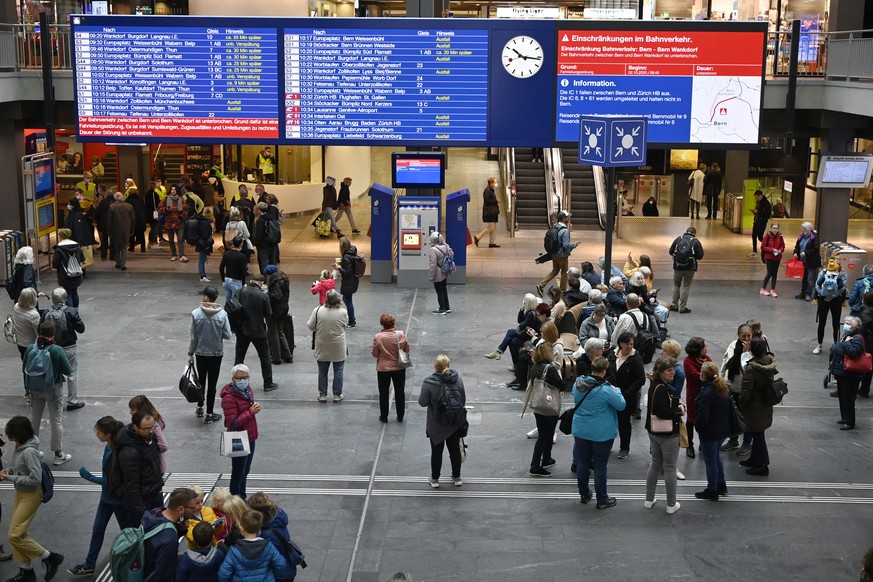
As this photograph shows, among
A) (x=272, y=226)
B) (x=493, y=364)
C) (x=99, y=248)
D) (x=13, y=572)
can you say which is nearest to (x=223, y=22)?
(x=272, y=226)

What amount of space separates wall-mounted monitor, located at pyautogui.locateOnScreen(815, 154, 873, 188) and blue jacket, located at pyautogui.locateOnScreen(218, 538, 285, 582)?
55.9 ft

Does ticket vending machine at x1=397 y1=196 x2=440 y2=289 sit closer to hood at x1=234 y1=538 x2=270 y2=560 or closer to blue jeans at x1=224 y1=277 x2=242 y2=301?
blue jeans at x1=224 y1=277 x2=242 y2=301

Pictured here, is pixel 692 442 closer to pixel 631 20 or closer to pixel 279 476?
pixel 279 476

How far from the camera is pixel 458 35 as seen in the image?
2045cm

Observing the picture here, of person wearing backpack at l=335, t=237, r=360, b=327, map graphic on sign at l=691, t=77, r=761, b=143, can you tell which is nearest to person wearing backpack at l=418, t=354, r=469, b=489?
person wearing backpack at l=335, t=237, r=360, b=327

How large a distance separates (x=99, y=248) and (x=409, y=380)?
12.1 meters

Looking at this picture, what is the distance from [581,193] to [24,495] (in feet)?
69.8

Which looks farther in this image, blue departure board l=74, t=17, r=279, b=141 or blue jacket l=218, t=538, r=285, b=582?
blue departure board l=74, t=17, r=279, b=141

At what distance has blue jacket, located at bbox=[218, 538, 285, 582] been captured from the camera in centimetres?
712

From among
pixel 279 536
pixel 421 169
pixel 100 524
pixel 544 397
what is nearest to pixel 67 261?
pixel 421 169

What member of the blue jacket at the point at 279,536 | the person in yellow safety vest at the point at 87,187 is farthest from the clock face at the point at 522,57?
the blue jacket at the point at 279,536

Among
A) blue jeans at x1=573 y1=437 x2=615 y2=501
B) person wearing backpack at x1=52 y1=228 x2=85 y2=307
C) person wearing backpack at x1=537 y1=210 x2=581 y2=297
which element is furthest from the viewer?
person wearing backpack at x1=537 y1=210 x2=581 y2=297

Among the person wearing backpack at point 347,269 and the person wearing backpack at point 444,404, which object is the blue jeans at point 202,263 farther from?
the person wearing backpack at point 444,404

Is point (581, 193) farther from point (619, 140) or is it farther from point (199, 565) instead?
point (199, 565)
